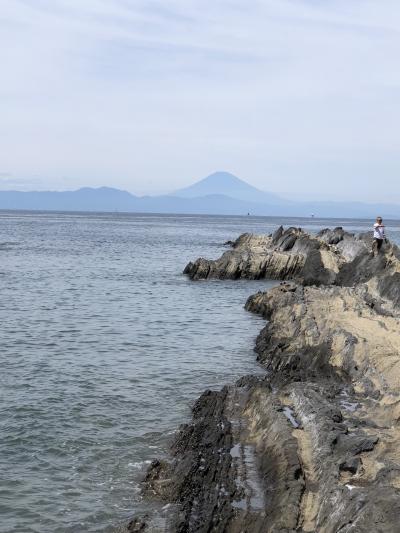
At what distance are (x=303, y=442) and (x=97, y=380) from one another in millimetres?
10700

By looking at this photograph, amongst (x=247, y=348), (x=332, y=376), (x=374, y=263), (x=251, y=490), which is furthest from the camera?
(x=374, y=263)

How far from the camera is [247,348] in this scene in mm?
27969

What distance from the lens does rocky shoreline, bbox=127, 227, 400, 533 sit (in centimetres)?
1043


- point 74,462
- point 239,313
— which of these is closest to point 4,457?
point 74,462

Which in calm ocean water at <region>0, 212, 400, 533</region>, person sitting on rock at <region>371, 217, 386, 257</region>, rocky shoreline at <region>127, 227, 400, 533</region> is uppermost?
person sitting on rock at <region>371, 217, 386, 257</region>

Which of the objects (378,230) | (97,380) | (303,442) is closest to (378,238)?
(378,230)

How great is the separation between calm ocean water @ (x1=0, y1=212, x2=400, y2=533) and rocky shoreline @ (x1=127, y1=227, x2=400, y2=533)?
1.20 meters

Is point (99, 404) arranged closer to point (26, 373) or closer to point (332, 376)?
point (26, 373)

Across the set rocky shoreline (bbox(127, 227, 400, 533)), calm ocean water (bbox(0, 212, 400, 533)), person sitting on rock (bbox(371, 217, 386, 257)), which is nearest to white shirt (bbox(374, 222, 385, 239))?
person sitting on rock (bbox(371, 217, 386, 257))

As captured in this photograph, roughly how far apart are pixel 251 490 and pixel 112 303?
2819cm

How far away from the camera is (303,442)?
1315 centimetres

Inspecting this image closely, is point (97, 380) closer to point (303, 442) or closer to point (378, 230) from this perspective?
point (303, 442)

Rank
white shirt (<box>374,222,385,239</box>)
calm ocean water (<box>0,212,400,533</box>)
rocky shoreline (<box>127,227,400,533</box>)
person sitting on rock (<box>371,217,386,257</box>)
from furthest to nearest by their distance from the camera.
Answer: person sitting on rock (<box>371,217,386,257</box>) < white shirt (<box>374,222,385,239</box>) < calm ocean water (<box>0,212,400,533</box>) < rocky shoreline (<box>127,227,400,533</box>)

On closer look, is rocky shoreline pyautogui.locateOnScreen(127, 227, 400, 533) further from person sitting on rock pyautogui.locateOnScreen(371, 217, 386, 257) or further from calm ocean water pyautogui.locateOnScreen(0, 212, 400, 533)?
person sitting on rock pyautogui.locateOnScreen(371, 217, 386, 257)
